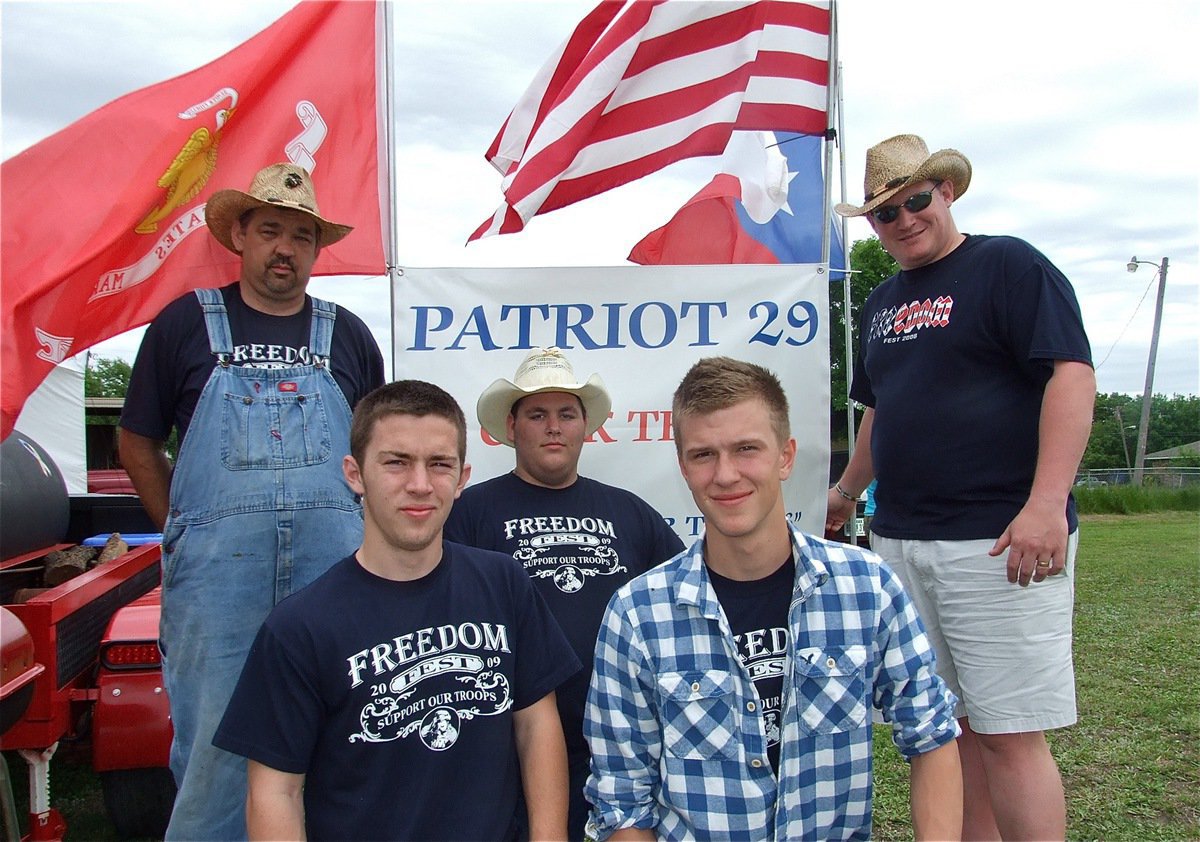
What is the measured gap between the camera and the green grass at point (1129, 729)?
12.1ft

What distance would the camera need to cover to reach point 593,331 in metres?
3.69

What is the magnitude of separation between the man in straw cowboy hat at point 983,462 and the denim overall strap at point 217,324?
6.73 feet

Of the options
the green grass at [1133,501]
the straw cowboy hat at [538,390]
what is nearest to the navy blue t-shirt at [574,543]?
the straw cowboy hat at [538,390]

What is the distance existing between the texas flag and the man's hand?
1.98m

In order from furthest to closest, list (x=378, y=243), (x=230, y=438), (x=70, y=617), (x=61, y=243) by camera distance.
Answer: (x=378, y=243) < (x=70, y=617) < (x=61, y=243) < (x=230, y=438)

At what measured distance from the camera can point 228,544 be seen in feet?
8.41

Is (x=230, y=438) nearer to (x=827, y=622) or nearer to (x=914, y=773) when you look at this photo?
(x=827, y=622)

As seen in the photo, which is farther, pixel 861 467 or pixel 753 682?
pixel 861 467

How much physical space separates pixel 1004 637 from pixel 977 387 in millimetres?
747

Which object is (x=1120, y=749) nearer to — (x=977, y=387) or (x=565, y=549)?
(x=977, y=387)

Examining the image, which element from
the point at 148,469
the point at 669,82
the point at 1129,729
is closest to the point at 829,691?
the point at 148,469

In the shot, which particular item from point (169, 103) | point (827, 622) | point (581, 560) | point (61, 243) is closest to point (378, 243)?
point (169, 103)

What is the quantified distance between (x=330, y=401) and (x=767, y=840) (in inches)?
68.5

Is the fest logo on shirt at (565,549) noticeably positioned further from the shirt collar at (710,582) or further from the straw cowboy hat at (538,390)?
the shirt collar at (710,582)
